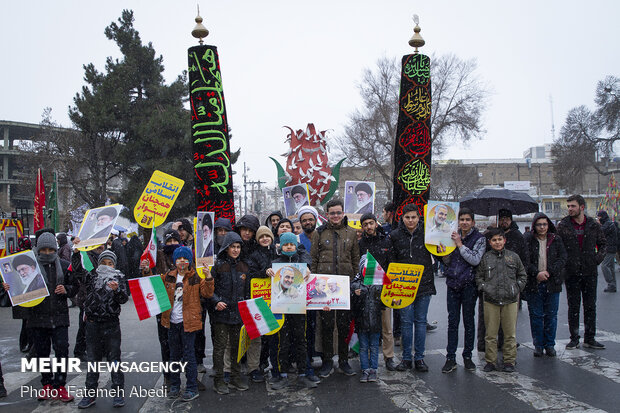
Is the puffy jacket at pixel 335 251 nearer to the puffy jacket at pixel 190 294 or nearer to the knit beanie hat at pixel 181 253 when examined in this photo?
the puffy jacket at pixel 190 294

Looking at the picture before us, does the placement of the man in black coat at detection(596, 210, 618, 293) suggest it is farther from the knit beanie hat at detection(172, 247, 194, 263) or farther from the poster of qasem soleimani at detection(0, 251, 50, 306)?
the poster of qasem soleimani at detection(0, 251, 50, 306)

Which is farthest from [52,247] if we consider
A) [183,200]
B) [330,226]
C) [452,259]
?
[183,200]

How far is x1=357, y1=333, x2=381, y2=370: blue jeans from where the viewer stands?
588 centimetres

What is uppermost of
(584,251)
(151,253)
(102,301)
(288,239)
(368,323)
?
(288,239)

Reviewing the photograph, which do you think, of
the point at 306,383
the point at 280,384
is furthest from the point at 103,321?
the point at 306,383

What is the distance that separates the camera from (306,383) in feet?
18.6

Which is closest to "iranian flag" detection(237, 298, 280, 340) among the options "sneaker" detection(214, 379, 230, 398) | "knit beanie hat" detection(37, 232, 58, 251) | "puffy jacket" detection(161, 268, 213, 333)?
"puffy jacket" detection(161, 268, 213, 333)

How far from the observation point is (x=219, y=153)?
8.11 meters

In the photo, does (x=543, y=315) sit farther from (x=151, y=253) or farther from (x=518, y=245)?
(x=151, y=253)

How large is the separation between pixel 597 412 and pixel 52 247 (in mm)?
5997

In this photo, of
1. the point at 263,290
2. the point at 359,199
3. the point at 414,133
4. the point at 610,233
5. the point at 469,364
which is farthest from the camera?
the point at 610,233

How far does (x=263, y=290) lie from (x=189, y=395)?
4.64 ft

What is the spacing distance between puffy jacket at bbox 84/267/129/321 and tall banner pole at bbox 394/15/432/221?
5.09 m

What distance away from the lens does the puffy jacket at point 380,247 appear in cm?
627
